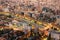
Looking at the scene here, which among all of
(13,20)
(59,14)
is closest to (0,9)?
(13,20)

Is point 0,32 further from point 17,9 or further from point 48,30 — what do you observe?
point 17,9

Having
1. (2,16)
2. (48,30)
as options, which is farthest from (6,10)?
(48,30)

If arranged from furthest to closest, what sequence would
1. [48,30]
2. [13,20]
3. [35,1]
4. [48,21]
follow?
[35,1], [48,21], [13,20], [48,30]

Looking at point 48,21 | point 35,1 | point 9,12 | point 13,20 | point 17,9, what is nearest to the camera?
point 13,20

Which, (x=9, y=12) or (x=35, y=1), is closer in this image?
(x=9, y=12)

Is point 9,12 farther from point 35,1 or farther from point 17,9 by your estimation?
point 35,1

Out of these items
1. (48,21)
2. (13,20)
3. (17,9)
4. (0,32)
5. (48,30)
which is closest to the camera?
(0,32)

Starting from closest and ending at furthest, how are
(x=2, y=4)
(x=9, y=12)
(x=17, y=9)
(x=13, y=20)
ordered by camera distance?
(x=13, y=20) < (x=9, y=12) < (x=17, y=9) < (x=2, y=4)
